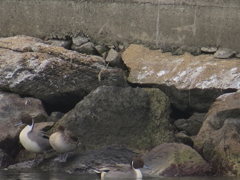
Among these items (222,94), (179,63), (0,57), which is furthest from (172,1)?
(0,57)

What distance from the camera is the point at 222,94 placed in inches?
477

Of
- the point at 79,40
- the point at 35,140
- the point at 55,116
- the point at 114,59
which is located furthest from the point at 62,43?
the point at 35,140

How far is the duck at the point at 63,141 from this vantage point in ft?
35.9

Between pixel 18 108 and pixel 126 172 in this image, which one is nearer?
pixel 126 172

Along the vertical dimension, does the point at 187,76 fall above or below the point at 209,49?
below

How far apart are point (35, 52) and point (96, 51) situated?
4.19ft

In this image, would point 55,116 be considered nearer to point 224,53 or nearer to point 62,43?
point 62,43

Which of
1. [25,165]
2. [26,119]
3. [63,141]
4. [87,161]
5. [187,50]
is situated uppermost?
[187,50]

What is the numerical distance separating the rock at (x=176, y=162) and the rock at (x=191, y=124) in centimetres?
143

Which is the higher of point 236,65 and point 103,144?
point 236,65

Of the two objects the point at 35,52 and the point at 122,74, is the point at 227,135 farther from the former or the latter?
the point at 35,52

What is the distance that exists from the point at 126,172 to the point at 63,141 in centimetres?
131

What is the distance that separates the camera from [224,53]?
12.8 m

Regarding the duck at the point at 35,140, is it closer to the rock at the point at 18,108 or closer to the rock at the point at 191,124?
the rock at the point at 18,108
